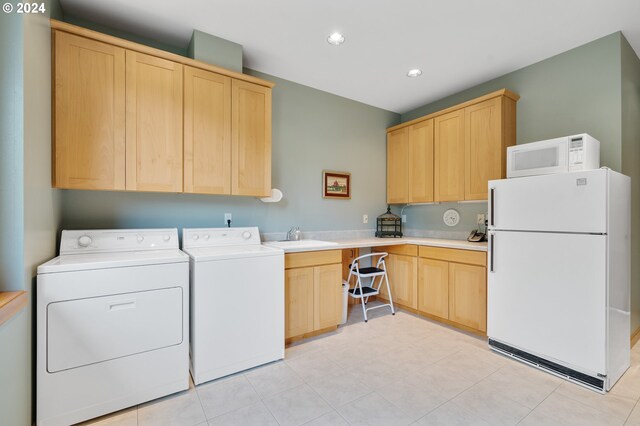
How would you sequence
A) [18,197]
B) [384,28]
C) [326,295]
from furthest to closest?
[326,295] < [384,28] < [18,197]

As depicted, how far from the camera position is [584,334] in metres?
1.98

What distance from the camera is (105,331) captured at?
5.46ft

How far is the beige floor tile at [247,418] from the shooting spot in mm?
1637

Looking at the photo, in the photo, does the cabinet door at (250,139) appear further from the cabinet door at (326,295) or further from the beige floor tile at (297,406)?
the beige floor tile at (297,406)

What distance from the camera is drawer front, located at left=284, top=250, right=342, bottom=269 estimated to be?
101 inches

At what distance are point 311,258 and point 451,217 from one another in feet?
6.57

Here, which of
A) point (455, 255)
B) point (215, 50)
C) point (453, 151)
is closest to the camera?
point (215, 50)

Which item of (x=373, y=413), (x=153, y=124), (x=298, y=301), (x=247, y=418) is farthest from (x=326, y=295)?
(x=153, y=124)

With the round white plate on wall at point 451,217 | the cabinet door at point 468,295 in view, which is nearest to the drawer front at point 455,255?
the cabinet door at point 468,295

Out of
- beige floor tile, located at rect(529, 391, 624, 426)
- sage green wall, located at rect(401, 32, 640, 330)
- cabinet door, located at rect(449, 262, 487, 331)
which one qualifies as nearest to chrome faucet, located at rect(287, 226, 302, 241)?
cabinet door, located at rect(449, 262, 487, 331)

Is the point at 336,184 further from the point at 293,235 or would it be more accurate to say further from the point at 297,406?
the point at 297,406

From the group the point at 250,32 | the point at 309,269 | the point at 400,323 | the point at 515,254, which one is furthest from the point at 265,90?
the point at 400,323

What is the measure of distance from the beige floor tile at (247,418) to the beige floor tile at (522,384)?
1466 mm

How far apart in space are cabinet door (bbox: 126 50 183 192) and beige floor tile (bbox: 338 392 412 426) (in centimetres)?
200
